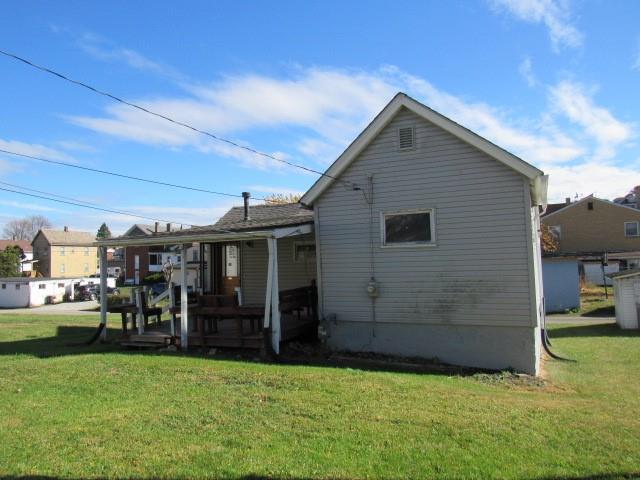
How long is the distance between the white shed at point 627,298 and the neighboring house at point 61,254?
60605 mm

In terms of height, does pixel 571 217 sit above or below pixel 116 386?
above

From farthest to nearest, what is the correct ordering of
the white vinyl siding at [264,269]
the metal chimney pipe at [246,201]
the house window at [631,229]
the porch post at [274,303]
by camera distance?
the house window at [631,229] → the metal chimney pipe at [246,201] → the white vinyl siding at [264,269] → the porch post at [274,303]

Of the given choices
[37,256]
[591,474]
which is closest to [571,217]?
[591,474]

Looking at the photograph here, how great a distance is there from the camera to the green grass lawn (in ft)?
15.8

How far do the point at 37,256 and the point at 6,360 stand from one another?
65627 millimetres

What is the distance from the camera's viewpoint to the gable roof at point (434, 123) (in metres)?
10.2

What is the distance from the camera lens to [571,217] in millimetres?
43062

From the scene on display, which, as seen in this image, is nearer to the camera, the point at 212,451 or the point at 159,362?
the point at 212,451

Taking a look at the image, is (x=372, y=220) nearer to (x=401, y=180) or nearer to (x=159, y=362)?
(x=401, y=180)

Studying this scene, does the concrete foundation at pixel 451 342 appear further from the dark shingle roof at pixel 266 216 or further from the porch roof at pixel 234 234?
the dark shingle roof at pixel 266 216

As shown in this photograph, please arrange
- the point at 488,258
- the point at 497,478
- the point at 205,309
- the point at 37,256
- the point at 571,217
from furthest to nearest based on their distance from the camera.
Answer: the point at 37,256 < the point at 571,217 < the point at 205,309 < the point at 488,258 < the point at 497,478

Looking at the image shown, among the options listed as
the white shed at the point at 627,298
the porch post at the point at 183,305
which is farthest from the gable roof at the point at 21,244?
the white shed at the point at 627,298

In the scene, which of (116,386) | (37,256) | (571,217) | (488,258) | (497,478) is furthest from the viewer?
(37,256)

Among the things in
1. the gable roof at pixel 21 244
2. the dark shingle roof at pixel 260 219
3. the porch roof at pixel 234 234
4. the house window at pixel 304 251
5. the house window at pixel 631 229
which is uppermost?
the gable roof at pixel 21 244
